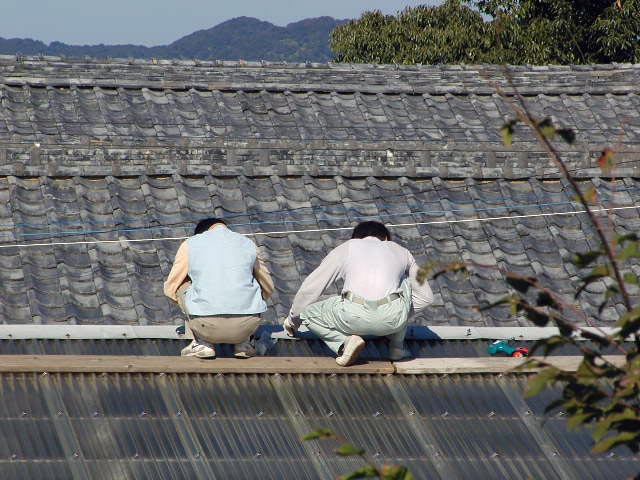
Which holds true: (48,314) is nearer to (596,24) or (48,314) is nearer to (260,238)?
(260,238)

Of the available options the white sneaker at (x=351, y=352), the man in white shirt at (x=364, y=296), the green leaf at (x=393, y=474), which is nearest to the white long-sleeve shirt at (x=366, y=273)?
the man in white shirt at (x=364, y=296)

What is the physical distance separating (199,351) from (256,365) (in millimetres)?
451

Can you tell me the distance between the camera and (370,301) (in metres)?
7.43

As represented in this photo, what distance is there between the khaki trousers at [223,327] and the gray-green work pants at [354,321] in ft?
1.12

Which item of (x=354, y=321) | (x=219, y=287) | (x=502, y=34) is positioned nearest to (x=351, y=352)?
(x=354, y=321)

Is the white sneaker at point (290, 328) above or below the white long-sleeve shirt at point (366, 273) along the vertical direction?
below

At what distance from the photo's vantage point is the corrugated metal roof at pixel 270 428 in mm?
5805

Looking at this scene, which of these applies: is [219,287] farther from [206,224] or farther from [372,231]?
[372,231]

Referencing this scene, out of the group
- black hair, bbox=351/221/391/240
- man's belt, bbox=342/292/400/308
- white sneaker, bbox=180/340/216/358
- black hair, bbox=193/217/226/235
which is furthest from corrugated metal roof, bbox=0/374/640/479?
black hair, bbox=193/217/226/235

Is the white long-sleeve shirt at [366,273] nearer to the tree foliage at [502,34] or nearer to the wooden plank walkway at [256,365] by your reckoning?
the wooden plank walkway at [256,365]

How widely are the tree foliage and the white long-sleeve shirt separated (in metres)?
15.0

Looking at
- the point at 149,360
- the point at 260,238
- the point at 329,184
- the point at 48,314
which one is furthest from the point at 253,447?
the point at 329,184

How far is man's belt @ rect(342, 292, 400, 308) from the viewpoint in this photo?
24.3 feet

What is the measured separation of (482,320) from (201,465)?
3.62 m
